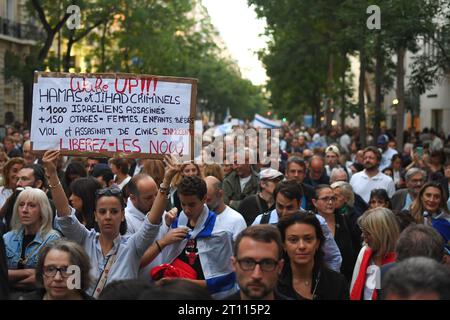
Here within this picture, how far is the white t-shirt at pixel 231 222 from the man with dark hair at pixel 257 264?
2.05 meters

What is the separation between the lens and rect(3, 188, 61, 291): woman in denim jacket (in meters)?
6.68

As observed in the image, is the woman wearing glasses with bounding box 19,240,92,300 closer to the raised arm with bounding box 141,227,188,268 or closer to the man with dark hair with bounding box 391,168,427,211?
the raised arm with bounding box 141,227,188,268

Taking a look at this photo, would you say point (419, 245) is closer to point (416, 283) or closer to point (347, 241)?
point (416, 283)

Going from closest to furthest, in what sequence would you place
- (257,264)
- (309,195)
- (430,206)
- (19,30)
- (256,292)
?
(256,292), (257,264), (430,206), (309,195), (19,30)

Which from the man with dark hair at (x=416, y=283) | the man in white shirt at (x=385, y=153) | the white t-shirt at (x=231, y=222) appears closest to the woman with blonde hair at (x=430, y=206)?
A: the white t-shirt at (x=231, y=222)

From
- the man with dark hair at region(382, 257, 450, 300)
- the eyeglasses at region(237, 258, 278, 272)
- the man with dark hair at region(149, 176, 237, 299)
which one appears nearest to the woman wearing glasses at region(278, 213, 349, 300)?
the man with dark hair at region(149, 176, 237, 299)

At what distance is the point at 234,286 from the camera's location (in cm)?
636

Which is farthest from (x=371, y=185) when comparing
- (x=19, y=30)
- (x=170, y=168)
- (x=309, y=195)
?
(x=19, y=30)

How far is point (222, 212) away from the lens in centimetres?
746

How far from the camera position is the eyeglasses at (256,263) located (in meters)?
4.57

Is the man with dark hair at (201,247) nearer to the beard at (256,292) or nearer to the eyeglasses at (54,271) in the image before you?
the eyeglasses at (54,271)

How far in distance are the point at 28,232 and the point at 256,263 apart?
9.44 ft
